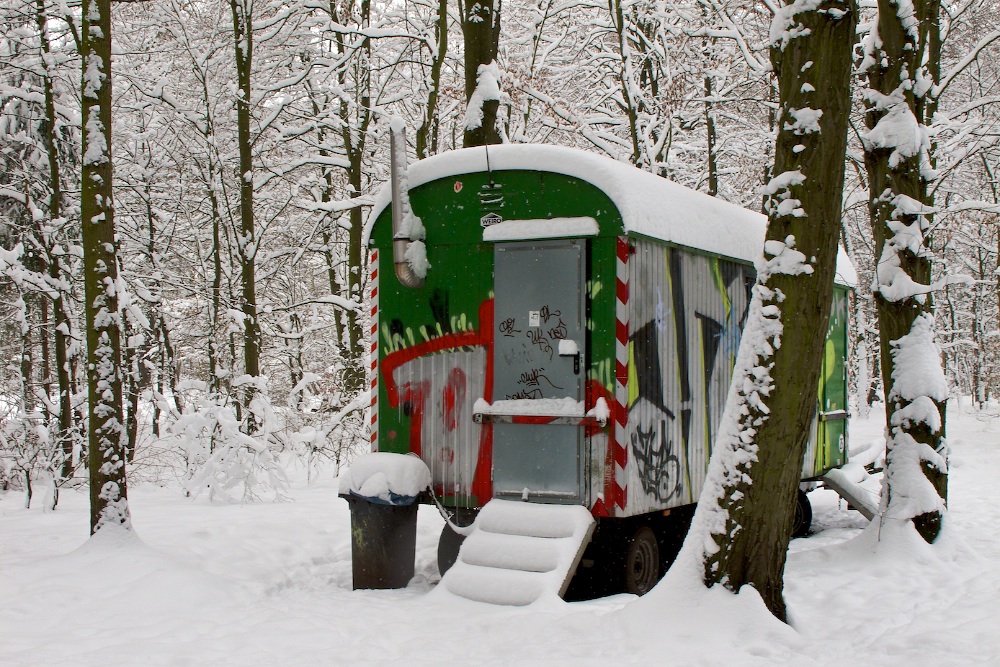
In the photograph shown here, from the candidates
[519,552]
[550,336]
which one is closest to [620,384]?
[550,336]

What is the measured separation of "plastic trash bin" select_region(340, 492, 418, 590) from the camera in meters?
6.62

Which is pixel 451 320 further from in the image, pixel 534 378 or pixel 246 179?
pixel 246 179

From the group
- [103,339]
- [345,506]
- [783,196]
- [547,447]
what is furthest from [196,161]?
[783,196]

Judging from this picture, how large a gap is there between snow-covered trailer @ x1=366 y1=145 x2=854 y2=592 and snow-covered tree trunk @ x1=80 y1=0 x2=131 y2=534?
1898mm

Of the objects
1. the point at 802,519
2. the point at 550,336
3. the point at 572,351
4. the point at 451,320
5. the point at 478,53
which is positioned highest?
the point at 478,53

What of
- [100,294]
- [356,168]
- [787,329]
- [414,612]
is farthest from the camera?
[356,168]

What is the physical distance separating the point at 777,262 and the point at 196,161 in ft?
38.8

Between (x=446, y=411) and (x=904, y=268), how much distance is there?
12.8ft

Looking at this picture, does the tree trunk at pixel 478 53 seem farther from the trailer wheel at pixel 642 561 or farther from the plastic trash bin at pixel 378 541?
the trailer wheel at pixel 642 561

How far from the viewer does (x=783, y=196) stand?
17.2 feet

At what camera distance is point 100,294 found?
22.6 ft

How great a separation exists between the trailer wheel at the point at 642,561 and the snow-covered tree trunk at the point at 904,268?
194 centimetres

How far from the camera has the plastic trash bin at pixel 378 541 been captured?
21.7 ft

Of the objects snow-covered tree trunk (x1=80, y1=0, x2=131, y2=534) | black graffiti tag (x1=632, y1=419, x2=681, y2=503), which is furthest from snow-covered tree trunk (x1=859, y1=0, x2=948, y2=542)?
snow-covered tree trunk (x1=80, y1=0, x2=131, y2=534)
